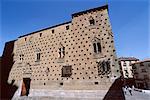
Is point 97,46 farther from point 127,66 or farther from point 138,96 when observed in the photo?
point 127,66

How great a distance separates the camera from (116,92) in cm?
1360

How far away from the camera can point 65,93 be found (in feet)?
52.0

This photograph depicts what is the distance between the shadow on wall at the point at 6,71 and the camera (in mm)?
20625

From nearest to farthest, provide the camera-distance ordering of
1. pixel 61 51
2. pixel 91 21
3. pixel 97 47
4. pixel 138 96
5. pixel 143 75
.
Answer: pixel 138 96 → pixel 97 47 → pixel 91 21 → pixel 61 51 → pixel 143 75

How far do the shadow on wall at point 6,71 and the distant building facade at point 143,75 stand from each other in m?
25.4

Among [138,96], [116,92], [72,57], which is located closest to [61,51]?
[72,57]

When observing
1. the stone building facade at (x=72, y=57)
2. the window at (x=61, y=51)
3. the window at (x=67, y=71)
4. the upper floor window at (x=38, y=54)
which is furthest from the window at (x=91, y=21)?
the upper floor window at (x=38, y=54)

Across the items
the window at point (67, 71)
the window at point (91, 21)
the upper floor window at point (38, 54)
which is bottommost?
the window at point (67, 71)

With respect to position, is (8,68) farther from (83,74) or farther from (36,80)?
(83,74)

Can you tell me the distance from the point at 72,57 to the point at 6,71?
443 inches

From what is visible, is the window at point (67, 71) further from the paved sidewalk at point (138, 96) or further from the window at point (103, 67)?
the paved sidewalk at point (138, 96)

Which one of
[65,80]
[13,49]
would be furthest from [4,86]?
[65,80]

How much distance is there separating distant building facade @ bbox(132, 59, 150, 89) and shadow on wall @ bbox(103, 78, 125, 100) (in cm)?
2194

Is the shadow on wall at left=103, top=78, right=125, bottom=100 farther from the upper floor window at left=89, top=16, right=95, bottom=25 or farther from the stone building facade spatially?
the upper floor window at left=89, top=16, right=95, bottom=25
